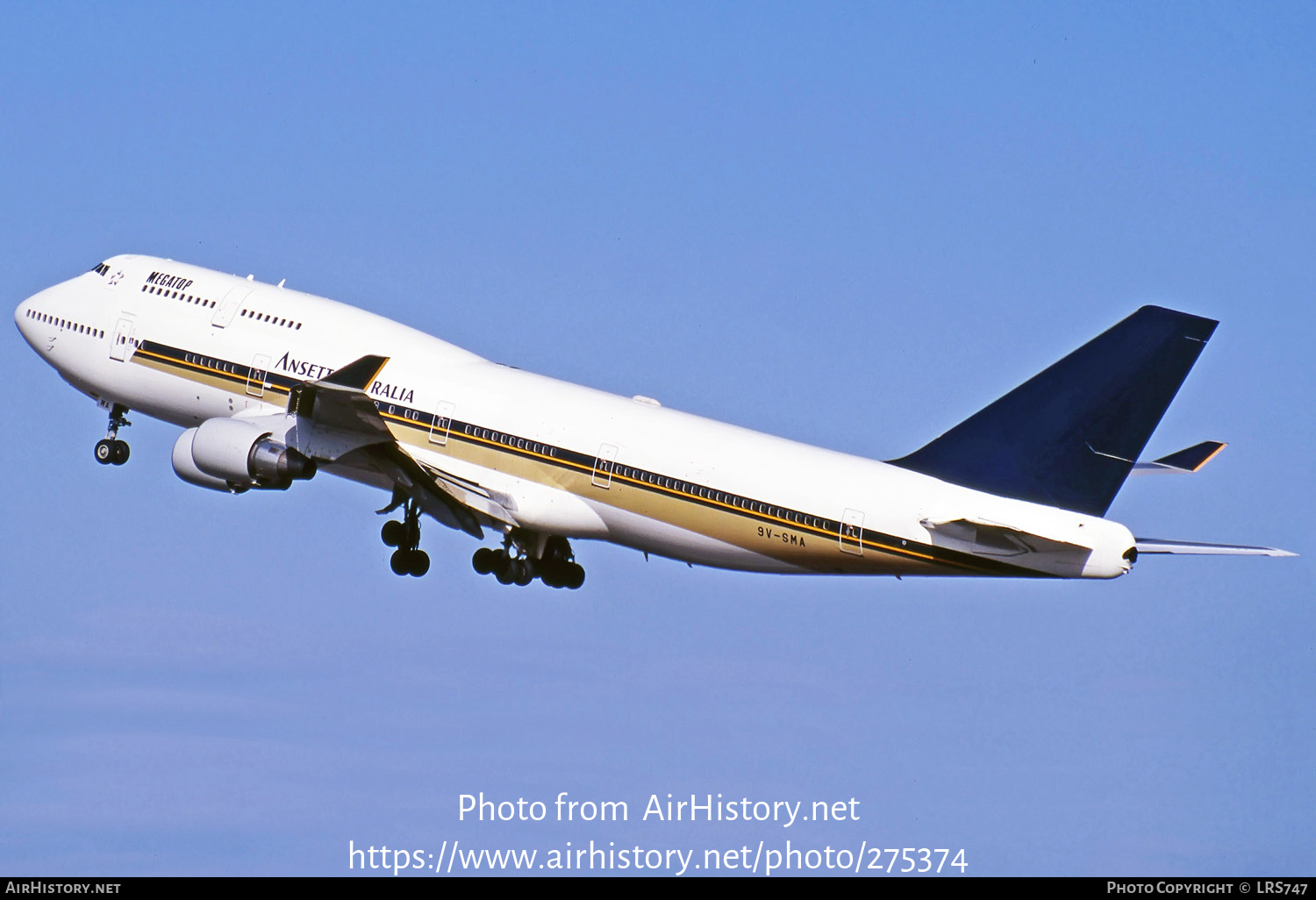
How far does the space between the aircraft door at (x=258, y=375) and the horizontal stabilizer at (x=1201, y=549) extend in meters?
21.4

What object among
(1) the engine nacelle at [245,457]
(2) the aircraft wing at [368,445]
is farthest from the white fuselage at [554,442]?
(1) the engine nacelle at [245,457]

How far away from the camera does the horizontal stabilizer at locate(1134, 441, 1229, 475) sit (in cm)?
4728

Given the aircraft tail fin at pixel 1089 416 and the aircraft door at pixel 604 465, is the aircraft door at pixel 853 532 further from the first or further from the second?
the aircraft door at pixel 604 465

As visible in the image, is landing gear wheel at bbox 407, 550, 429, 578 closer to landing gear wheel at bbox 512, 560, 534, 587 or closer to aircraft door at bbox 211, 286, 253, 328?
landing gear wheel at bbox 512, 560, 534, 587

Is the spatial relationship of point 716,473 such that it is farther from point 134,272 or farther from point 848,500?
point 134,272

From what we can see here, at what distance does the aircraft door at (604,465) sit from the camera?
46406mm

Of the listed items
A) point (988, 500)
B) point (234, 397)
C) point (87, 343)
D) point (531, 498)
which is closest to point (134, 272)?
point (87, 343)

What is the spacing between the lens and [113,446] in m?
54.0

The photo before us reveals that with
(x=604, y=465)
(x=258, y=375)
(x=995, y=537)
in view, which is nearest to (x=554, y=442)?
(x=604, y=465)

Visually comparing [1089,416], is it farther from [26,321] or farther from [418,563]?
[26,321]

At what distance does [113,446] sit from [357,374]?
10.0 metres

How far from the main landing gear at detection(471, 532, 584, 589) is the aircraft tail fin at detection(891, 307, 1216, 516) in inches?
462

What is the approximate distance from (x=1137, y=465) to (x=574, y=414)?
13.1 meters

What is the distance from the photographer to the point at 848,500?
43625 mm
